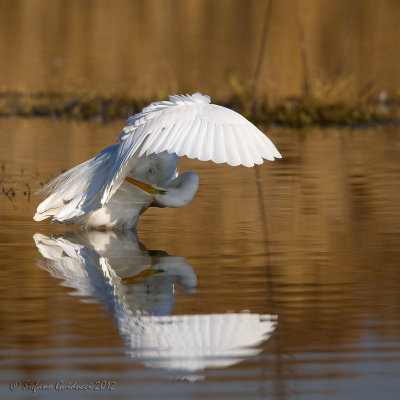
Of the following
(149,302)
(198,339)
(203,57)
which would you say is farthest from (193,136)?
(203,57)

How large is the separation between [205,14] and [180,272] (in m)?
33.8

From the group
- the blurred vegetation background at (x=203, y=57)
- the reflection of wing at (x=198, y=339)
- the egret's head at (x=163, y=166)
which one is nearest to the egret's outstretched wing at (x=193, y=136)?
the egret's head at (x=163, y=166)

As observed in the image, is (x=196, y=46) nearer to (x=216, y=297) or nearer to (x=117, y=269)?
(x=117, y=269)

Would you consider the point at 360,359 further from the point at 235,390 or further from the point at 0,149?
the point at 0,149

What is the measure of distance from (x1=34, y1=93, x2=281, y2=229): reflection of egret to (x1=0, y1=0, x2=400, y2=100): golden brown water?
9119mm

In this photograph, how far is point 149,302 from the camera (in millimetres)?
6293

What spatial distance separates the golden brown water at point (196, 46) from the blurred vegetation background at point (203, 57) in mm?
43

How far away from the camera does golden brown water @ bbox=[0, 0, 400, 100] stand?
2188cm

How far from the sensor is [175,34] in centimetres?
3325

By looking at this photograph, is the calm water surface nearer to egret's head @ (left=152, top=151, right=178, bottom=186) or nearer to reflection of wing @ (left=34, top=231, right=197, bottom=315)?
reflection of wing @ (left=34, top=231, right=197, bottom=315)

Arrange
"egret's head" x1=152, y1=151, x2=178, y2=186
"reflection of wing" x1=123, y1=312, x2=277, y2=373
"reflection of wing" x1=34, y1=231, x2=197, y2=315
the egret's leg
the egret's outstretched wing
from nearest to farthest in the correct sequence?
1. "reflection of wing" x1=123, y1=312, x2=277, y2=373
2. "reflection of wing" x1=34, y1=231, x2=197, y2=315
3. the egret's outstretched wing
4. the egret's leg
5. "egret's head" x1=152, y1=151, x2=178, y2=186

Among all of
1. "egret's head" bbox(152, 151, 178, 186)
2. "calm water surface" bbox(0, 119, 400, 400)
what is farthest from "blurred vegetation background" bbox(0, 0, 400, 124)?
"egret's head" bbox(152, 151, 178, 186)

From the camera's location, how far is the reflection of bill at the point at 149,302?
5.24 meters

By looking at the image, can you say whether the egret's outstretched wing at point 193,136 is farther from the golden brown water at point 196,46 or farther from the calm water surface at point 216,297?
the golden brown water at point 196,46
